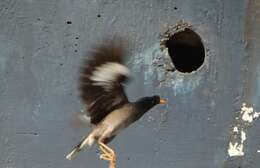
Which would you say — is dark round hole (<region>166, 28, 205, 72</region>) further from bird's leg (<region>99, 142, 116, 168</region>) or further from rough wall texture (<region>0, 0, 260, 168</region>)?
bird's leg (<region>99, 142, 116, 168</region>)

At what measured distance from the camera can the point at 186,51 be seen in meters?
6.45

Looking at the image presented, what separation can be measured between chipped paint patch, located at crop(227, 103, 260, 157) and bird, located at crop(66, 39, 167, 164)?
1.25 metres

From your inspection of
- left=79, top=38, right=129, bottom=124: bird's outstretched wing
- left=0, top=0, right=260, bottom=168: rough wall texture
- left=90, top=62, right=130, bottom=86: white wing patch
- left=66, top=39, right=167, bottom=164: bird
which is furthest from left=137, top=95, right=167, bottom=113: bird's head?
left=0, top=0, right=260, bottom=168: rough wall texture

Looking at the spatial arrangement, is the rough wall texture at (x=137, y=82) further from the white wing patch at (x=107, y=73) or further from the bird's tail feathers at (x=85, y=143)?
the white wing patch at (x=107, y=73)

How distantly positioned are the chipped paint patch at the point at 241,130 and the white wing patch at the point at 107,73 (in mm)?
1578

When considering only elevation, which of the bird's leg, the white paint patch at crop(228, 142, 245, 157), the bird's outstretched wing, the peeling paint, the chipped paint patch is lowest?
the white paint patch at crop(228, 142, 245, 157)

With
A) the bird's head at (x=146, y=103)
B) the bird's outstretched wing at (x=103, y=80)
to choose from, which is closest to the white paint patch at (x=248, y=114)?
the bird's head at (x=146, y=103)

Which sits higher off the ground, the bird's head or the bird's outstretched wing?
the bird's outstretched wing

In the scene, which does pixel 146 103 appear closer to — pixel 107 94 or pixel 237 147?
pixel 107 94

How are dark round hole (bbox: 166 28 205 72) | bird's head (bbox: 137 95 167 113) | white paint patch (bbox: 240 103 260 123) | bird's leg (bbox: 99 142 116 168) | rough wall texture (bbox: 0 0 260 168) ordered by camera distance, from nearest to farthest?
bird's leg (bbox: 99 142 116 168)
bird's head (bbox: 137 95 167 113)
rough wall texture (bbox: 0 0 260 168)
white paint patch (bbox: 240 103 260 123)
dark round hole (bbox: 166 28 205 72)

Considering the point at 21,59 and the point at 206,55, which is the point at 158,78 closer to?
the point at 206,55

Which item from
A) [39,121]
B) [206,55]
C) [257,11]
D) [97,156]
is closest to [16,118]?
[39,121]

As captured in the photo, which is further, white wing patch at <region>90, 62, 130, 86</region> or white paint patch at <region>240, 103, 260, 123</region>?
white paint patch at <region>240, 103, 260, 123</region>

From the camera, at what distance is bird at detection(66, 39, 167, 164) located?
4.32 metres
